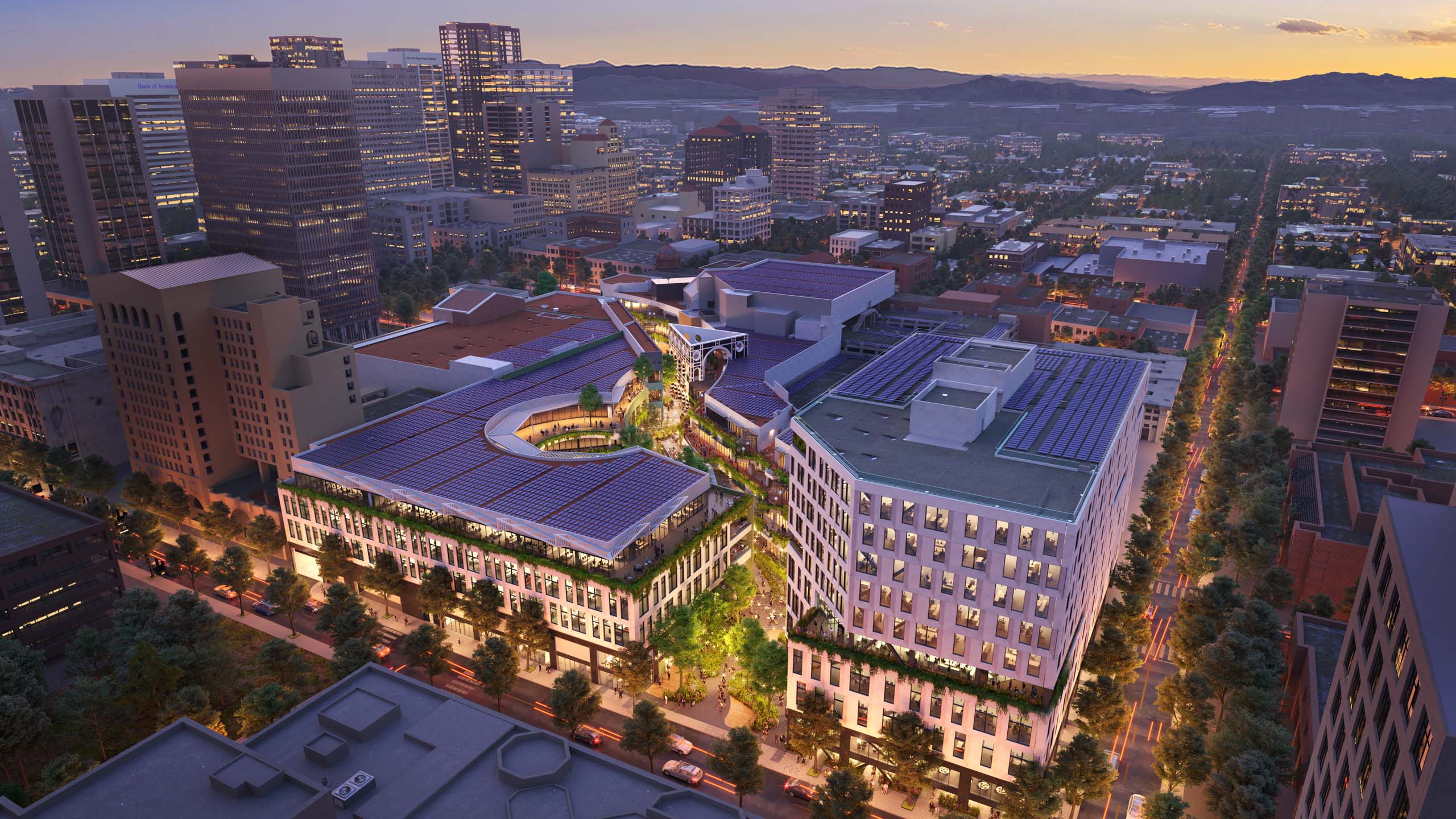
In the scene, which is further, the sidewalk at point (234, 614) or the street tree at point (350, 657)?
the sidewalk at point (234, 614)

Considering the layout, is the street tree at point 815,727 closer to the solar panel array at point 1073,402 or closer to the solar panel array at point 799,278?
the solar panel array at point 1073,402

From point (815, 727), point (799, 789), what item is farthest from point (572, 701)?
point (815, 727)

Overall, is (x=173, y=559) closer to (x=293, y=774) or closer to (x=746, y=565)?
(x=293, y=774)

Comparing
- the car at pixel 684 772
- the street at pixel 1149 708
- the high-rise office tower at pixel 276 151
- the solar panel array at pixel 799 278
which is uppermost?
the high-rise office tower at pixel 276 151

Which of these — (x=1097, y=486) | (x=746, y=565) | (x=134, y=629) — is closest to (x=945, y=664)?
(x=1097, y=486)

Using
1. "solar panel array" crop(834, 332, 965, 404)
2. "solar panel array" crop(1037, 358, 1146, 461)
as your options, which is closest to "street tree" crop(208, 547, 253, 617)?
"solar panel array" crop(834, 332, 965, 404)

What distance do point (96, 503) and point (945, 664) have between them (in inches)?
4678

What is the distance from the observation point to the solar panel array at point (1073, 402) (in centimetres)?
8300

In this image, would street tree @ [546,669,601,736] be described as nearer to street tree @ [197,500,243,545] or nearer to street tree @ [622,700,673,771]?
street tree @ [622,700,673,771]

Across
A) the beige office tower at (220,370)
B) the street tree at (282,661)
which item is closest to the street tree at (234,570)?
the street tree at (282,661)

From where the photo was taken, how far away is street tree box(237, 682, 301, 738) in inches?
3091

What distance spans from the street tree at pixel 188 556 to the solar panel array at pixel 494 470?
1761 cm

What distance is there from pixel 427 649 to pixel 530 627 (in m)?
11.0

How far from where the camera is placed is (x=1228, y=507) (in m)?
123
